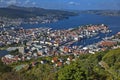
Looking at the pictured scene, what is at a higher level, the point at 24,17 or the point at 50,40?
the point at 50,40

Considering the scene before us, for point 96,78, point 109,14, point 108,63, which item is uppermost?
point 96,78

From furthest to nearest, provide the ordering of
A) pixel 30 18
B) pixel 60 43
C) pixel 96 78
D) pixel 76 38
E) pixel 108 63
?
pixel 30 18 < pixel 76 38 < pixel 60 43 < pixel 108 63 < pixel 96 78

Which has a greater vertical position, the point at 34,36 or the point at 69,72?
the point at 69,72

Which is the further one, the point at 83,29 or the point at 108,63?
the point at 83,29

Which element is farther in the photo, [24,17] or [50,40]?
[24,17]

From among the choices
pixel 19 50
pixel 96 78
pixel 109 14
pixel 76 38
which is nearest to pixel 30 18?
pixel 109 14

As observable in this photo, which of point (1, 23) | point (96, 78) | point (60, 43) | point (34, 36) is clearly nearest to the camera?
point (96, 78)

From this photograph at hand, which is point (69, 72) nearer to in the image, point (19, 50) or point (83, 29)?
point (19, 50)

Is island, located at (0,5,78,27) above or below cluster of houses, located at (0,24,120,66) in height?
below

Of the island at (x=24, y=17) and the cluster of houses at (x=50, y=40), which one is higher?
the cluster of houses at (x=50, y=40)

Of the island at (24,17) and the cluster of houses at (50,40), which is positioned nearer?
the cluster of houses at (50,40)

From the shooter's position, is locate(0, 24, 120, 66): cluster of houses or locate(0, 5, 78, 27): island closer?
locate(0, 24, 120, 66): cluster of houses
